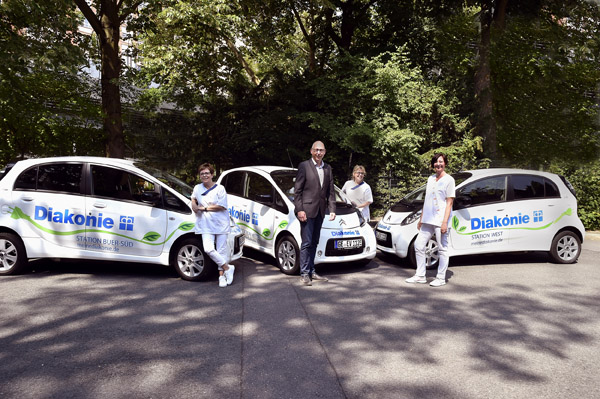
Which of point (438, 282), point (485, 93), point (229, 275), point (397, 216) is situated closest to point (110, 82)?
point (229, 275)

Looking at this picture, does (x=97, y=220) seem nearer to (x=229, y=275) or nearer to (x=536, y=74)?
(x=229, y=275)

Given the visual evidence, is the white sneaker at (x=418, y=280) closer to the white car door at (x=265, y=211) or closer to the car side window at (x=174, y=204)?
the white car door at (x=265, y=211)

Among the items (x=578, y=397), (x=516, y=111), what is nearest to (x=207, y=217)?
(x=578, y=397)

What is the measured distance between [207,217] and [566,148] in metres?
14.5

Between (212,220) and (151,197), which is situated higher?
(151,197)

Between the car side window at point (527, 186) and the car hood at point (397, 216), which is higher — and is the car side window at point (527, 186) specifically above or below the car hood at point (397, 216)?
above

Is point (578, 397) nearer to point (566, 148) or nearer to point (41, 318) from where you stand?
point (41, 318)

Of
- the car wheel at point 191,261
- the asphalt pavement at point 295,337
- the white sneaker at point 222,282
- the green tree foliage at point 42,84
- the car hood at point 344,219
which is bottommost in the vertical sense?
the asphalt pavement at point 295,337

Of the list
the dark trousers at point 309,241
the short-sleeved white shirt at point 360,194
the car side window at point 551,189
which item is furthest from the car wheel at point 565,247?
the dark trousers at point 309,241

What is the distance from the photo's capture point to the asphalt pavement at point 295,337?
136 inches

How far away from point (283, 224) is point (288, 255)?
0.51 meters

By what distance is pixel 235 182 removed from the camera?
8648 mm

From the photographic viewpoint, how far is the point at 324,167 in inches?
266

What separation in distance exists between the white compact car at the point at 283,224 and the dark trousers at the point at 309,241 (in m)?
0.50
